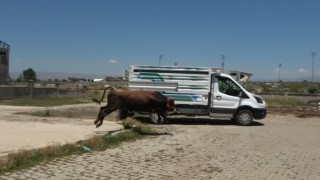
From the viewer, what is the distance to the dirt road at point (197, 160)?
9859mm

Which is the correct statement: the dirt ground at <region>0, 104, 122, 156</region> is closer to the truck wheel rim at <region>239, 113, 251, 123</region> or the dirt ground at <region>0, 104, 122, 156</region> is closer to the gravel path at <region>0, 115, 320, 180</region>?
the gravel path at <region>0, 115, 320, 180</region>

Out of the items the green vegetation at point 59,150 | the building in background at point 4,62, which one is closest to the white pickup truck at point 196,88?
the green vegetation at point 59,150

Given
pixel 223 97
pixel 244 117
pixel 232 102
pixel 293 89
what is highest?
pixel 293 89

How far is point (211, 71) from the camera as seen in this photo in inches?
834

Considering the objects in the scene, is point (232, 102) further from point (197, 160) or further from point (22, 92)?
point (22, 92)

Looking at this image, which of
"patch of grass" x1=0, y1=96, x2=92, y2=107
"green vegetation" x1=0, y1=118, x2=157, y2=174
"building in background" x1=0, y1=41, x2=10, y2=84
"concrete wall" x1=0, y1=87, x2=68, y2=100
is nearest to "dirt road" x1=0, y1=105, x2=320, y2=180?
"green vegetation" x1=0, y1=118, x2=157, y2=174

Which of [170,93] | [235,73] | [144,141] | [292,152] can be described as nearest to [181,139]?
[144,141]

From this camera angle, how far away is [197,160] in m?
11.8

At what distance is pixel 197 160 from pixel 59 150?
3173 mm

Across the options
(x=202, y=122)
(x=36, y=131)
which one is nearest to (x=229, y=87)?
(x=202, y=122)

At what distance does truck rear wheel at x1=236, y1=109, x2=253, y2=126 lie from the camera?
848 inches

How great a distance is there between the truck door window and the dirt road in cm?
434

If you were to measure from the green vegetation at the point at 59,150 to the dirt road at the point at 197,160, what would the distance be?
0.31 m

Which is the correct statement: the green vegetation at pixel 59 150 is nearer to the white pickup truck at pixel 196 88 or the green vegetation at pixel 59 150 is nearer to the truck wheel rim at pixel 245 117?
the white pickup truck at pixel 196 88
